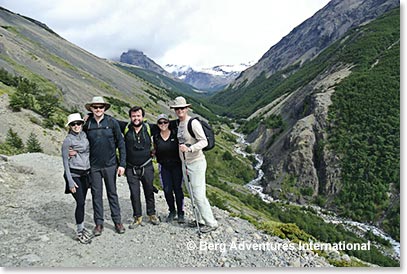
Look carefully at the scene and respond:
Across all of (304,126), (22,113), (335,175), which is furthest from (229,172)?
(22,113)

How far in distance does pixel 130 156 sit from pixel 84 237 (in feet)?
7.86

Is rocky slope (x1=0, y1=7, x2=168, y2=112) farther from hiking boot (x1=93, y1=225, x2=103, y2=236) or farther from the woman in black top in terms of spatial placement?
the woman in black top

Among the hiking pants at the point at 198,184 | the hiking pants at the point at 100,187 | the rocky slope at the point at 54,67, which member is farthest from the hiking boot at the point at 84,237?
the rocky slope at the point at 54,67

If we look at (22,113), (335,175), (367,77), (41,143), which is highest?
(367,77)

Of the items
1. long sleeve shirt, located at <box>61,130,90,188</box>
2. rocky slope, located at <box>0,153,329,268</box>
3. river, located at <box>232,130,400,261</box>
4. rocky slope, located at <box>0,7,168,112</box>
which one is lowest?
river, located at <box>232,130,400,261</box>

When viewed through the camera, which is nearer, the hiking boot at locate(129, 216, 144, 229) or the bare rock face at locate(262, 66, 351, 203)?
the hiking boot at locate(129, 216, 144, 229)

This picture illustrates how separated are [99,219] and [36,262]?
5.94 ft

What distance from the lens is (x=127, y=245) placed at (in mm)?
8828

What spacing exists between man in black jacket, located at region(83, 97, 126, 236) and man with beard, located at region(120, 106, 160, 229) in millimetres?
290

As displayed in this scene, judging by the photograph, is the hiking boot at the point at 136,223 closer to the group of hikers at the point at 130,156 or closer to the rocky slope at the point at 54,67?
the group of hikers at the point at 130,156

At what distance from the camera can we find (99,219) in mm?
9281

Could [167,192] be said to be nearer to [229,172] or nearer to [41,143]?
[41,143]

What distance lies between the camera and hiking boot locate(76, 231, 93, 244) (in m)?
8.83

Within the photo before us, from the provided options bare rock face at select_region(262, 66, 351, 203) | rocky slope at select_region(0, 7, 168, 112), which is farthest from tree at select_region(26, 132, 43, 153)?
bare rock face at select_region(262, 66, 351, 203)
